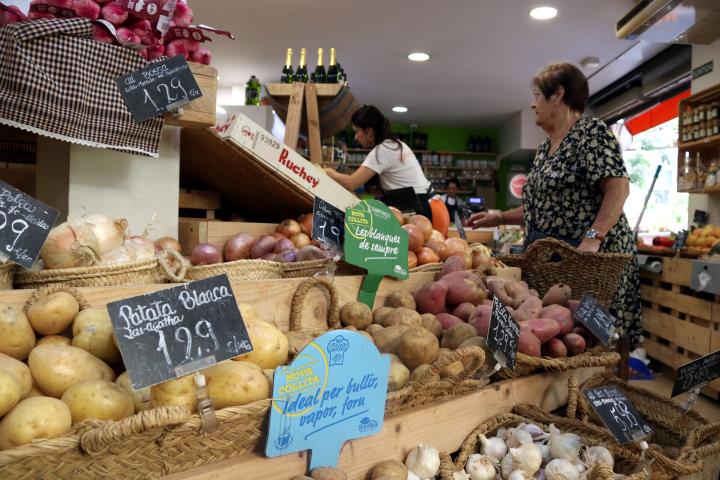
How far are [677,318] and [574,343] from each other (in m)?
3.16

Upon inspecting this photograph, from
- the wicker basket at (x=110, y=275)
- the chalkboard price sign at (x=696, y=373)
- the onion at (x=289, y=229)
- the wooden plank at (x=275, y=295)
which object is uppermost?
the onion at (x=289, y=229)

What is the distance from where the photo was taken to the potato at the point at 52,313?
109 centimetres

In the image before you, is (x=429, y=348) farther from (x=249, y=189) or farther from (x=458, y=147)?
(x=458, y=147)

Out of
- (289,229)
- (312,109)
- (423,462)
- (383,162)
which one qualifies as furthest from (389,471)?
(312,109)

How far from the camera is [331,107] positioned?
388 cm

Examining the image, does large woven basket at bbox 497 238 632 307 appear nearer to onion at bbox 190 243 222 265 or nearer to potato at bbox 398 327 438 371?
potato at bbox 398 327 438 371

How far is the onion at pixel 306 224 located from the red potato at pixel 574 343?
97cm

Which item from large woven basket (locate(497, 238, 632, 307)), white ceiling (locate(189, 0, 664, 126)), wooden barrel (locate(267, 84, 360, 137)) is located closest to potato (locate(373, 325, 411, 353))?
large woven basket (locate(497, 238, 632, 307))

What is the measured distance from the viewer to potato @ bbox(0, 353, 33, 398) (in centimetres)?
90

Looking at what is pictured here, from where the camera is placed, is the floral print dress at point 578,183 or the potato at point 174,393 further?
the floral print dress at point 578,183

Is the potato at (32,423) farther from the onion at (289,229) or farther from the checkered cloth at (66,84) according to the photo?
the onion at (289,229)

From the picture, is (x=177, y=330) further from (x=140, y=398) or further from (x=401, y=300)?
(x=401, y=300)

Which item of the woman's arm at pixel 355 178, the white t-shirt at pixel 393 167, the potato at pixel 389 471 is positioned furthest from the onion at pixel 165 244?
the white t-shirt at pixel 393 167

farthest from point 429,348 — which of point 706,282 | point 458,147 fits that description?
point 458,147
